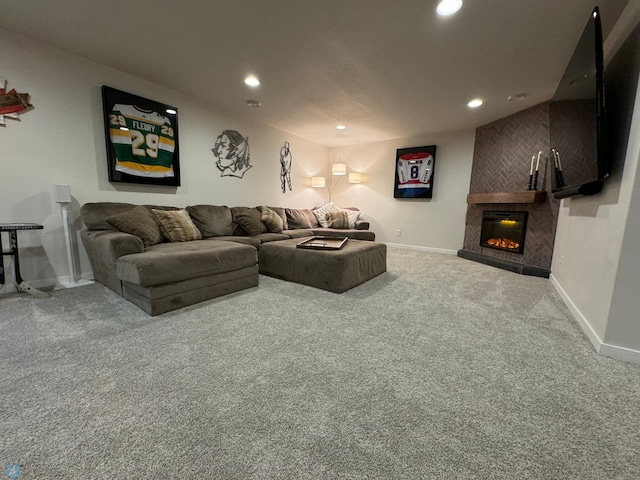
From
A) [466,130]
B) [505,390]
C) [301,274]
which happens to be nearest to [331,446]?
[505,390]

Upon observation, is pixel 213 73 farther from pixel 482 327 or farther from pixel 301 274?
pixel 482 327

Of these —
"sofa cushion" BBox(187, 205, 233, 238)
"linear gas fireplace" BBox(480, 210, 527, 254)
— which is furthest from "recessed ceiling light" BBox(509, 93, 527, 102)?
"sofa cushion" BBox(187, 205, 233, 238)

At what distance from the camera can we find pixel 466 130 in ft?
14.7

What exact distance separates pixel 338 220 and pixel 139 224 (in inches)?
123

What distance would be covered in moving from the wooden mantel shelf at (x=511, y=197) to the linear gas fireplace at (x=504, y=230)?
27cm

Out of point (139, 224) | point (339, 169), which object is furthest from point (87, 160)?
point (339, 169)

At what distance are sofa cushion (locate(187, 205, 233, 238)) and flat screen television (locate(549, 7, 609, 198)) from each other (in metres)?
3.58

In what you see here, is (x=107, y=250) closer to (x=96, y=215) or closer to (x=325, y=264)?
(x=96, y=215)

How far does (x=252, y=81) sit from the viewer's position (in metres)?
2.95

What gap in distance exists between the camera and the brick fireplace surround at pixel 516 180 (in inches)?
134

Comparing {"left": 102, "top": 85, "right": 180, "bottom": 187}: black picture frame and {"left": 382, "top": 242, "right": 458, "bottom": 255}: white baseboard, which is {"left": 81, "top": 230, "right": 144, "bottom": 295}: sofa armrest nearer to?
{"left": 102, "top": 85, "right": 180, "bottom": 187}: black picture frame

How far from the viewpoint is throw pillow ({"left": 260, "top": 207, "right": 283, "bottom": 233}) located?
3924 mm

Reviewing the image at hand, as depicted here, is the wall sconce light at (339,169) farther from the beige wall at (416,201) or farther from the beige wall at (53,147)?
the beige wall at (53,147)

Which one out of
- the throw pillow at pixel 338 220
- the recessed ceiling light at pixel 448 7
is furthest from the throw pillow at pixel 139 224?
the recessed ceiling light at pixel 448 7
